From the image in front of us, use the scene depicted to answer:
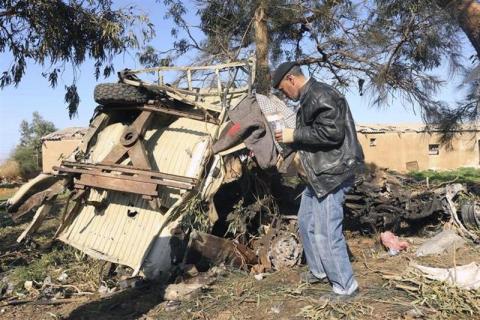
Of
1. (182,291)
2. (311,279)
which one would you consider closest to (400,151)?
(311,279)

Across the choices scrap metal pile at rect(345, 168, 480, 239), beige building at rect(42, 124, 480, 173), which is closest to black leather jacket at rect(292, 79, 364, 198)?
scrap metal pile at rect(345, 168, 480, 239)

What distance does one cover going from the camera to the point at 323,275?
14.1ft

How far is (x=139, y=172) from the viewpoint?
16.0 feet

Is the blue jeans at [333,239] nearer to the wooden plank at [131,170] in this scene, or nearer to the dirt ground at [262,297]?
the dirt ground at [262,297]

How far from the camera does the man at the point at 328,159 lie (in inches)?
151

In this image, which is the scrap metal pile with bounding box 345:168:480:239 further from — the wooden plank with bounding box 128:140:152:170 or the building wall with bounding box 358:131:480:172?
the building wall with bounding box 358:131:480:172

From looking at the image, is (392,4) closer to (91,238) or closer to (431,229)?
(431,229)

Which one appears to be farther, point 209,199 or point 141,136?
point 141,136

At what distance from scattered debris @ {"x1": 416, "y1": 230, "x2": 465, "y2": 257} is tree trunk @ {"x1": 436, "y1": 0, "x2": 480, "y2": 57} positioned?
257cm

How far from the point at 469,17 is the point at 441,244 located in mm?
3043

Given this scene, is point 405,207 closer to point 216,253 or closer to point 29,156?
point 216,253

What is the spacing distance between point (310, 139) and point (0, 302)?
3.42m

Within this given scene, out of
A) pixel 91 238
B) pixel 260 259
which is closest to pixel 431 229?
pixel 260 259

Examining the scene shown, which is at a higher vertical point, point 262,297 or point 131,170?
point 131,170
